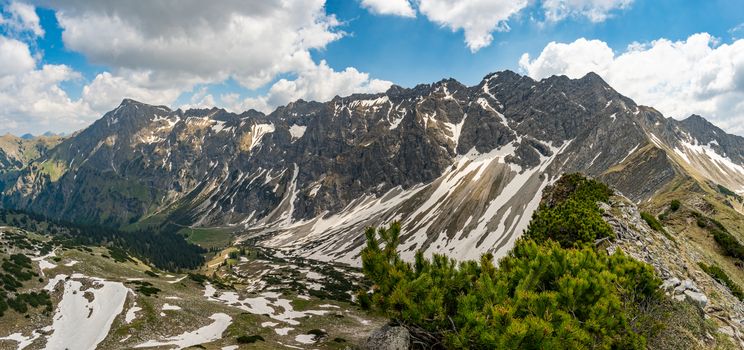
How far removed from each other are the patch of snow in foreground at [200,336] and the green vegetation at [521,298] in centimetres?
4229

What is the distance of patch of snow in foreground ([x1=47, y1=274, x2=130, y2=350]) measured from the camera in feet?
193

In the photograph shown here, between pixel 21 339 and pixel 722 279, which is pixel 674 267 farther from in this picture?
pixel 21 339

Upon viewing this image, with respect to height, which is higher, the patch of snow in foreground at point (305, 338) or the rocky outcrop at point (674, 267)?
the rocky outcrop at point (674, 267)

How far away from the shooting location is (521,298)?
2038 cm

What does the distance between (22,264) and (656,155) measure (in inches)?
9761

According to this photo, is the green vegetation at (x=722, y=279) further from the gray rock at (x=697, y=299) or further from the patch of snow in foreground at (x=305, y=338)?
the patch of snow in foreground at (x=305, y=338)

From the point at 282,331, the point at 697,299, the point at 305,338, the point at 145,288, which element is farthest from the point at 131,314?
the point at 697,299

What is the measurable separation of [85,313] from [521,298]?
76868 mm

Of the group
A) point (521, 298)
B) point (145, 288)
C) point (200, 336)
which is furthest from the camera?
point (145, 288)

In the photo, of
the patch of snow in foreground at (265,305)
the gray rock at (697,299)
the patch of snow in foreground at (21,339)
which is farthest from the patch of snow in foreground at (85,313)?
the gray rock at (697,299)

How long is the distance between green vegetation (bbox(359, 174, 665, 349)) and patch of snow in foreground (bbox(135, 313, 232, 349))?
42.3m

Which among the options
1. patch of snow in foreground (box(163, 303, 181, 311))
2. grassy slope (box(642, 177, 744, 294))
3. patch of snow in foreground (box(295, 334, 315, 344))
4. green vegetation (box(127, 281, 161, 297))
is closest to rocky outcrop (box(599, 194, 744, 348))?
grassy slope (box(642, 177, 744, 294))

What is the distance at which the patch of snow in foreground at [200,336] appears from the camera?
2215 inches

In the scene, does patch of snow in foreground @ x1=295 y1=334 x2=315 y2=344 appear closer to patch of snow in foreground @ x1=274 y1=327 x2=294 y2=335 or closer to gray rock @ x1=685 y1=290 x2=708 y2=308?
patch of snow in foreground @ x1=274 y1=327 x2=294 y2=335
